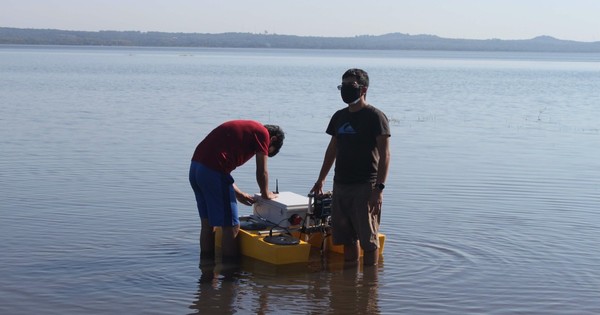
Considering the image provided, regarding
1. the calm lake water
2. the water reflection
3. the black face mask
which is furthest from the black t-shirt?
the water reflection

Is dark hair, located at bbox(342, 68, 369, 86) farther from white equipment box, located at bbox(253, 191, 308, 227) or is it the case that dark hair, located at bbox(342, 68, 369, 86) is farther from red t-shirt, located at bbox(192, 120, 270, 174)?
white equipment box, located at bbox(253, 191, 308, 227)

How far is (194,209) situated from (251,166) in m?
3.34

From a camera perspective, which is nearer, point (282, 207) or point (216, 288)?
point (216, 288)

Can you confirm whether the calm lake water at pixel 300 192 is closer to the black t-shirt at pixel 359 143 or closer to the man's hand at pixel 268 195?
the man's hand at pixel 268 195

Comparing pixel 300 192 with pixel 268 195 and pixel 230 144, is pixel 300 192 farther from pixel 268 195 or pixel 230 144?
pixel 230 144

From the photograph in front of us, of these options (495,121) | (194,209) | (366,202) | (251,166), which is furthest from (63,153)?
(495,121)

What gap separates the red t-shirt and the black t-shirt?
713 mm

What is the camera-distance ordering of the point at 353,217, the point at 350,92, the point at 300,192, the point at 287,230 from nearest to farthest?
the point at 350,92
the point at 353,217
the point at 287,230
the point at 300,192

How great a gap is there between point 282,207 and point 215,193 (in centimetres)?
78

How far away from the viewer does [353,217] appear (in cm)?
830

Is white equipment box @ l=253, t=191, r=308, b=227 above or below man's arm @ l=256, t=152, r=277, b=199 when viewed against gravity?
below

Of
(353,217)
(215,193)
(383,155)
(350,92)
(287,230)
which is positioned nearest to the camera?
(383,155)

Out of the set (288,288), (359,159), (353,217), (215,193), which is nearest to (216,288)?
(288,288)

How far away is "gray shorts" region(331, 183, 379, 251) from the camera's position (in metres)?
8.11
